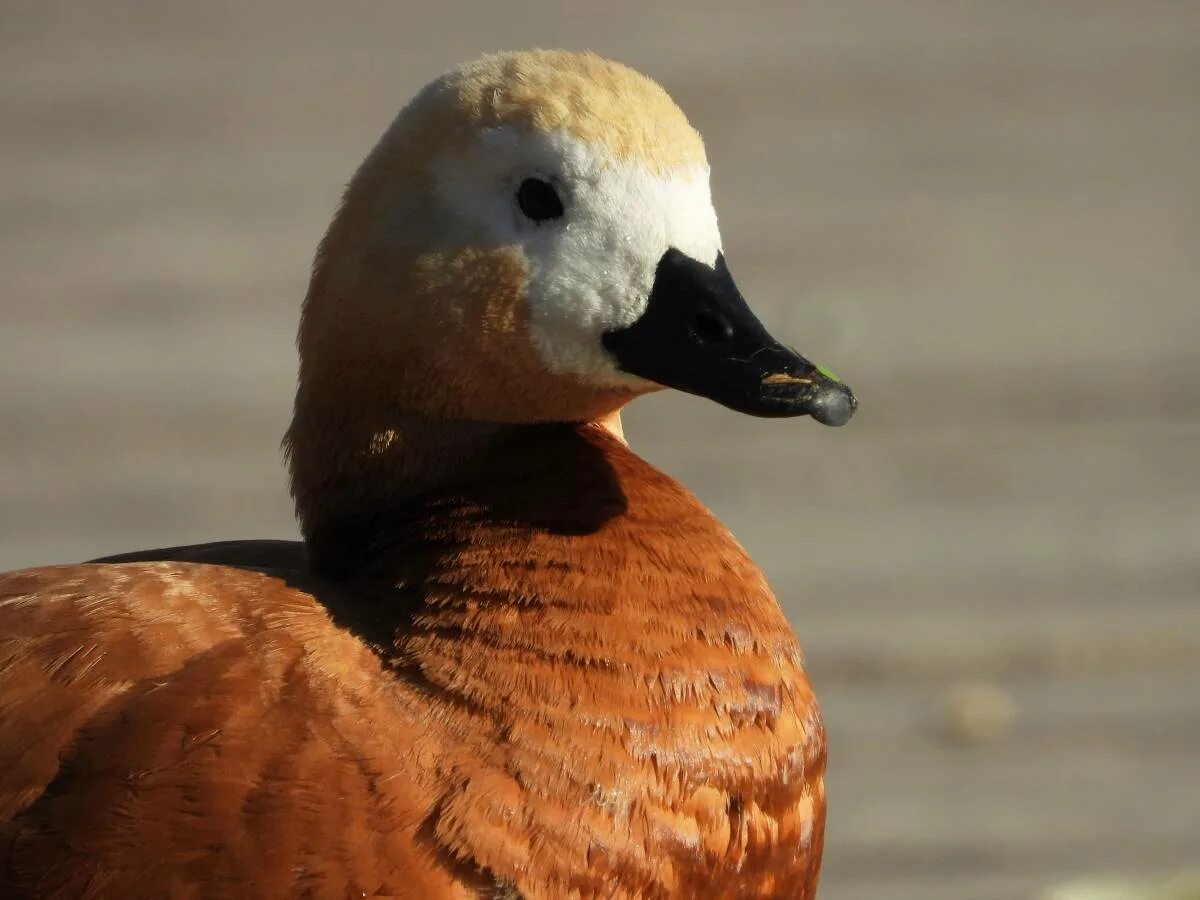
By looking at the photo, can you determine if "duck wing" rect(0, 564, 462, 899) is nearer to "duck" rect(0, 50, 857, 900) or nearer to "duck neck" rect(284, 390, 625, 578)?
"duck" rect(0, 50, 857, 900)

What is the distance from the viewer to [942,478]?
2.37 meters

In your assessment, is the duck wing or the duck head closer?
the duck wing

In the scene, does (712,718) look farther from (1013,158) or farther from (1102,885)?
(1013,158)

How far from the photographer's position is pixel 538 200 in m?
1.09

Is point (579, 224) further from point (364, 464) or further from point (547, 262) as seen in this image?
point (364, 464)

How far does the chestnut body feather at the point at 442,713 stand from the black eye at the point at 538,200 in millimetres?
156

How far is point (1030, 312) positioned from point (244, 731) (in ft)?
6.18

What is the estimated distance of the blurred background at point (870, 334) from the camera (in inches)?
78.2

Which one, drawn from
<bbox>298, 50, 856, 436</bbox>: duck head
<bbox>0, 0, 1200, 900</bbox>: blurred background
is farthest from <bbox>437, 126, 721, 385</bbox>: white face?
<bbox>0, 0, 1200, 900</bbox>: blurred background

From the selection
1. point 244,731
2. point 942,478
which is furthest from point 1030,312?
point 244,731

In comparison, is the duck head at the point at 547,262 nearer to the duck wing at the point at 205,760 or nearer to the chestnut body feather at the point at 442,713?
the chestnut body feather at the point at 442,713

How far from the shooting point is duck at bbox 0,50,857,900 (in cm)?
98

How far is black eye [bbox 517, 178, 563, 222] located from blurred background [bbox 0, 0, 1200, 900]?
0.99m

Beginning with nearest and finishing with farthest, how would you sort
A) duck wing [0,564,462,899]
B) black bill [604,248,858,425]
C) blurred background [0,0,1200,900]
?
duck wing [0,564,462,899]
black bill [604,248,858,425]
blurred background [0,0,1200,900]
